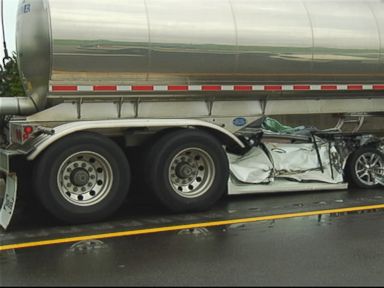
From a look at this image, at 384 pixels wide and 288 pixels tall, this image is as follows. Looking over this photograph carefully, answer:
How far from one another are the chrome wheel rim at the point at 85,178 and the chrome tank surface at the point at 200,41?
987mm

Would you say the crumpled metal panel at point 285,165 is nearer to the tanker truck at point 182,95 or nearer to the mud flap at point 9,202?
the tanker truck at point 182,95

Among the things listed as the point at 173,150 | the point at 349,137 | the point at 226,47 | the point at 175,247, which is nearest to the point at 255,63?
the point at 226,47

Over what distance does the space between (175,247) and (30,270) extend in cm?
141

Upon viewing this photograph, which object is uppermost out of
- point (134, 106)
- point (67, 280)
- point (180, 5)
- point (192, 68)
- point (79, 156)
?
point (180, 5)

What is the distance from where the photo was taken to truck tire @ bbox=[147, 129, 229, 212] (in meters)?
6.84

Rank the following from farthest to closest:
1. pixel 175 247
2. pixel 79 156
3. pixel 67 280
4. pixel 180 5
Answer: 1. pixel 180 5
2. pixel 79 156
3. pixel 175 247
4. pixel 67 280

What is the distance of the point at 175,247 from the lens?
5426 millimetres

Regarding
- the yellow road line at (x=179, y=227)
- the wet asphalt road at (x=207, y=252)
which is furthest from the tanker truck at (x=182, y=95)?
the yellow road line at (x=179, y=227)

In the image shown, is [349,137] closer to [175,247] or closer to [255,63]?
[255,63]

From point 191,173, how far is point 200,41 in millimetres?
1718

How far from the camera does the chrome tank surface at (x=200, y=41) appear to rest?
6641 mm

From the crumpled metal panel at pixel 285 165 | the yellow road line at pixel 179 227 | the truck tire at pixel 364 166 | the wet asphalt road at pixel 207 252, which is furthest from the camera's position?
the truck tire at pixel 364 166

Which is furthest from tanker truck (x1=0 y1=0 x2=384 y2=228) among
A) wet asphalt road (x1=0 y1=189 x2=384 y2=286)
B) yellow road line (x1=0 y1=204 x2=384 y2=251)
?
yellow road line (x1=0 y1=204 x2=384 y2=251)

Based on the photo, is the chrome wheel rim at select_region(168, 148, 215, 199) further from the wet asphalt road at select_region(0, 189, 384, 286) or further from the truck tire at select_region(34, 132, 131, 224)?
the truck tire at select_region(34, 132, 131, 224)
